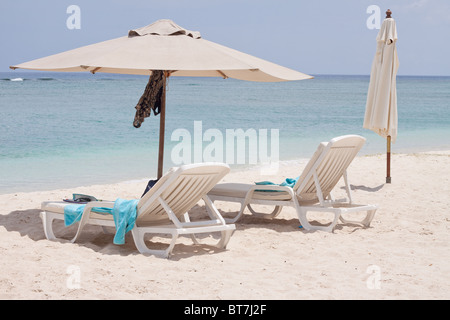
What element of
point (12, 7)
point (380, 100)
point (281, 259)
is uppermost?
point (12, 7)

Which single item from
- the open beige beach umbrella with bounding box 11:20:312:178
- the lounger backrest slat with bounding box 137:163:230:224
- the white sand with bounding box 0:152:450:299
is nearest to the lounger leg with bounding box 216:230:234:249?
the white sand with bounding box 0:152:450:299

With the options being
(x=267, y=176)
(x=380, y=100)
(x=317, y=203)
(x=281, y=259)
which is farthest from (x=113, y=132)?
(x=281, y=259)

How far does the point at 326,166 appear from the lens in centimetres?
561

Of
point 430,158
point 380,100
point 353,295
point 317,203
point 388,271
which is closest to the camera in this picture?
point 353,295

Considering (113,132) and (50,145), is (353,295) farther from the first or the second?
(113,132)

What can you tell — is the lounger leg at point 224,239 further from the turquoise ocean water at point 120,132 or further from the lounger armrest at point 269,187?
the turquoise ocean water at point 120,132

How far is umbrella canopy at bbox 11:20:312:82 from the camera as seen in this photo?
477 cm

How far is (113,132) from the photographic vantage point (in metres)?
18.7

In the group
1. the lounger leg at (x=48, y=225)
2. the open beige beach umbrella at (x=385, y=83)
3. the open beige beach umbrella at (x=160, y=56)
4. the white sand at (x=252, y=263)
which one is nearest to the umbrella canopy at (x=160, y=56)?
the open beige beach umbrella at (x=160, y=56)

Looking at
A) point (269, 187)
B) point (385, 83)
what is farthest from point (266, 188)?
point (385, 83)

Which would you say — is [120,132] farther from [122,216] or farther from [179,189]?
[179,189]

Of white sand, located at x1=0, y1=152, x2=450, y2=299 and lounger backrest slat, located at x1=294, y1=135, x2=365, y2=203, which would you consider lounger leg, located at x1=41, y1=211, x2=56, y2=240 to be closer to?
white sand, located at x1=0, y1=152, x2=450, y2=299

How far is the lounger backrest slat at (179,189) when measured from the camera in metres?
4.49
